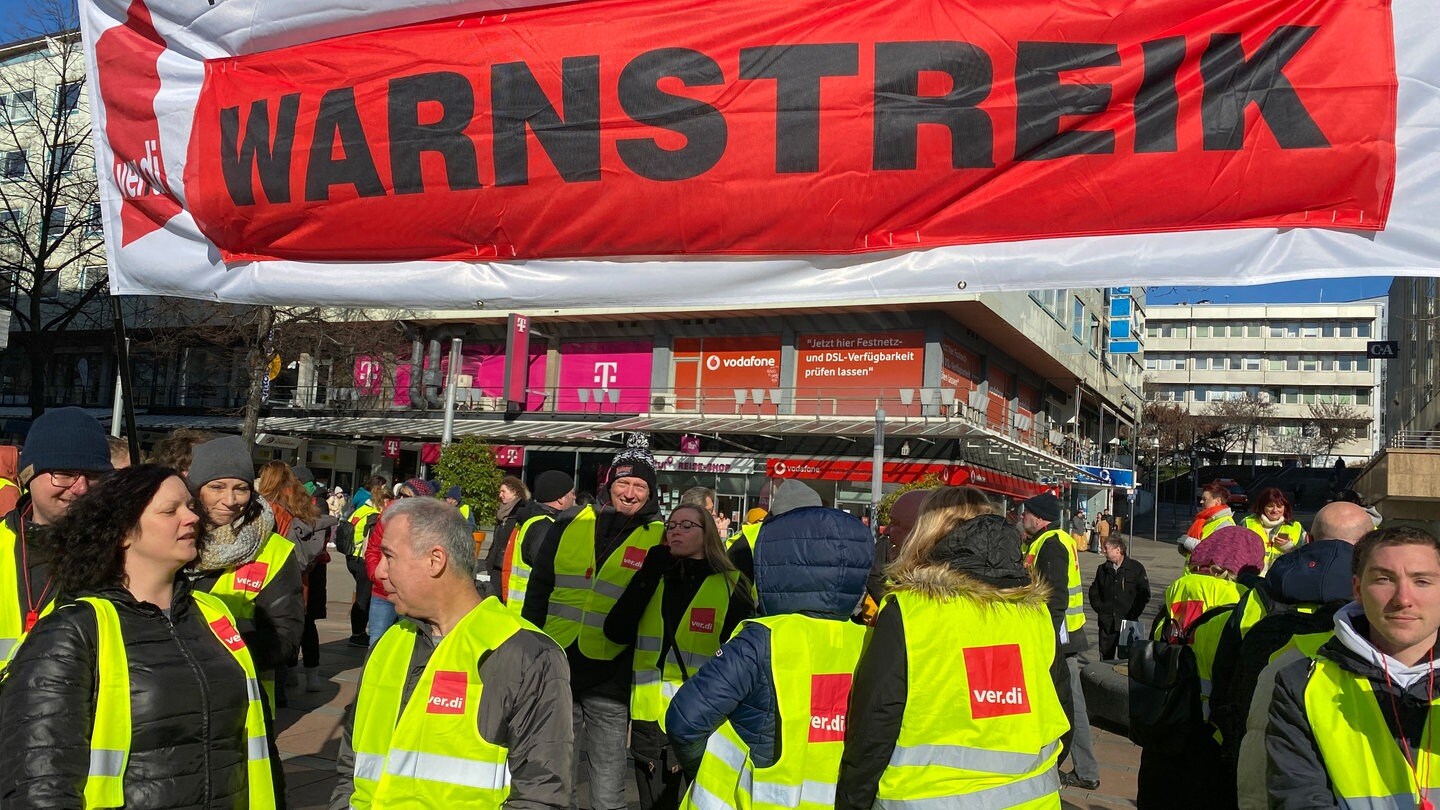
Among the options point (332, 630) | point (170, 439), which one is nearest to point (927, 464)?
point (332, 630)

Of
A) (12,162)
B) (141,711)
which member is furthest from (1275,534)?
(12,162)

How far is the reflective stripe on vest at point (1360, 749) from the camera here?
2.50 metres

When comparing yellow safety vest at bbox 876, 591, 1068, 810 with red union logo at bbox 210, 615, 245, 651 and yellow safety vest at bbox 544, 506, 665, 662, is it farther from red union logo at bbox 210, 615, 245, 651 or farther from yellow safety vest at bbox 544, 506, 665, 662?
yellow safety vest at bbox 544, 506, 665, 662

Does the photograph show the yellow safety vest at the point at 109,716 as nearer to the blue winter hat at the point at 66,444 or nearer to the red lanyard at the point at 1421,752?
the blue winter hat at the point at 66,444

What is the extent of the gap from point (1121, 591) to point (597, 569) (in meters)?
8.62

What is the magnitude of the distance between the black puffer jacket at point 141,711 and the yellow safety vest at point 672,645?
264 cm

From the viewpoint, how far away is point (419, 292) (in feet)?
11.0

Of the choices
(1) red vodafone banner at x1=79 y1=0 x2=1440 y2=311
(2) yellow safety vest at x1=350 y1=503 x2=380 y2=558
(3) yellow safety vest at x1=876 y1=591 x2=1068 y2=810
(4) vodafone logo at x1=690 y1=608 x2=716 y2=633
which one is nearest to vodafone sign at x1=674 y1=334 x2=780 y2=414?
(2) yellow safety vest at x1=350 y1=503 x2=380 y2=558

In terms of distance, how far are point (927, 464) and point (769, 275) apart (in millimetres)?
30394

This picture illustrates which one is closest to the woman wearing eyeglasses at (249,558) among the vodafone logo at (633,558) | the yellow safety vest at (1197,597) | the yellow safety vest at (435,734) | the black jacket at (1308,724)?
the yellow safety vest at (435,734)

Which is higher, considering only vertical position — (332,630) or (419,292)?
(419,292)

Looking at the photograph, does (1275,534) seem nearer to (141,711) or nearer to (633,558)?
(633,558)

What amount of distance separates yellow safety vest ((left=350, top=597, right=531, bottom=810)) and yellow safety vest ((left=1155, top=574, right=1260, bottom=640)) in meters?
3.75

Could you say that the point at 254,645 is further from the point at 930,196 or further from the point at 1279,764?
the point at 1279,764
